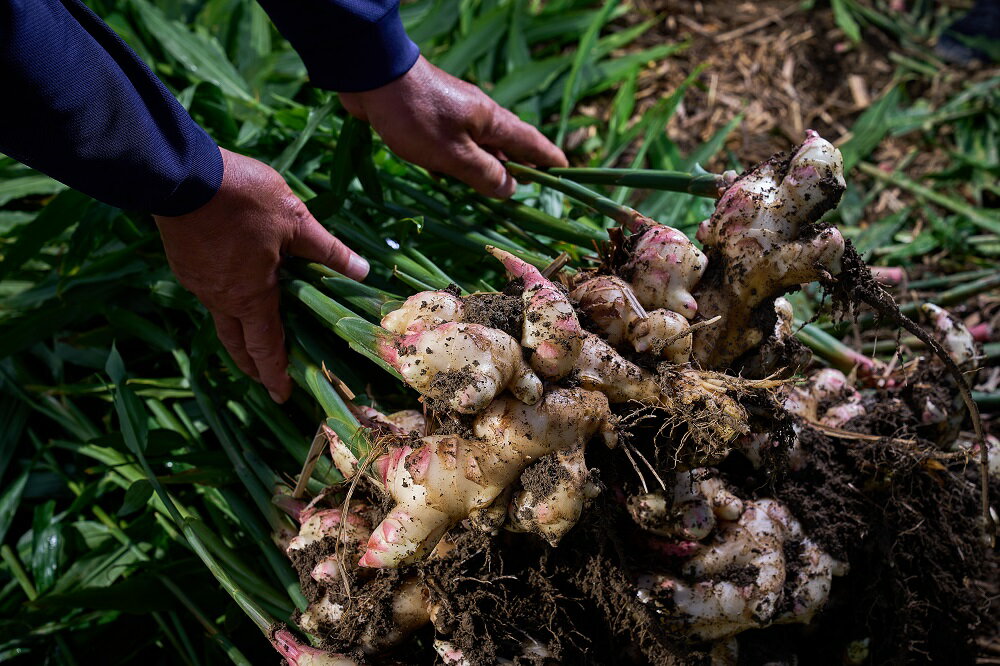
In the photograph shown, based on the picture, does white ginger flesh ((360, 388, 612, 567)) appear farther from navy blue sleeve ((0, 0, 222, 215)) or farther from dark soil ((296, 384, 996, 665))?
navy blue sleeve ((0, 0, 222, 215))

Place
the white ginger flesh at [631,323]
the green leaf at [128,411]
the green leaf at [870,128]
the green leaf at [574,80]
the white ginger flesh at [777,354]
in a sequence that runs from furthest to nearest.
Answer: the green leaf at [870,128]
the green leaf at [574,80]
the green leaf at [128,411]
the white ginger flesh at [777,354]
the white ginger flesh at [631,323]

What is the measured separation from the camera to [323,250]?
1425 mm

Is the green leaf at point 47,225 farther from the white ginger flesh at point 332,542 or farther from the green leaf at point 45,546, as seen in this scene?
the white ginger flesh at point 332,542

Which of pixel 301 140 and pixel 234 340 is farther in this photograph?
pixel 301 140

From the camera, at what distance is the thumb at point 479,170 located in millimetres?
1647

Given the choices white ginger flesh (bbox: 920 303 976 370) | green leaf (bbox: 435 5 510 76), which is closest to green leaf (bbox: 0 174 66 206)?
green leaf (bbox: 435 5 510 76)

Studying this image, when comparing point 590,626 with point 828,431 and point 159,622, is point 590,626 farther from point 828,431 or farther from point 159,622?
point 159,622

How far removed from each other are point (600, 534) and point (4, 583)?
1444 mm

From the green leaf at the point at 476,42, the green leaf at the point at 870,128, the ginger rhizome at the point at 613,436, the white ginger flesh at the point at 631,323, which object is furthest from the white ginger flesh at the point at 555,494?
the green leaf at the point at 870,128

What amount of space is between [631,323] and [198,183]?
72 centimetres

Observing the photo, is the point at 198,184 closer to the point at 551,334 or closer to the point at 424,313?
the point at 424,313

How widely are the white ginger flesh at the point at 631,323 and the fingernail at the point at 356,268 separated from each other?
46cm

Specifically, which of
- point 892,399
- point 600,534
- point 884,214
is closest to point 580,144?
point 884,214

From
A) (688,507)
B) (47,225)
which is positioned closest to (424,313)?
(688,507)
